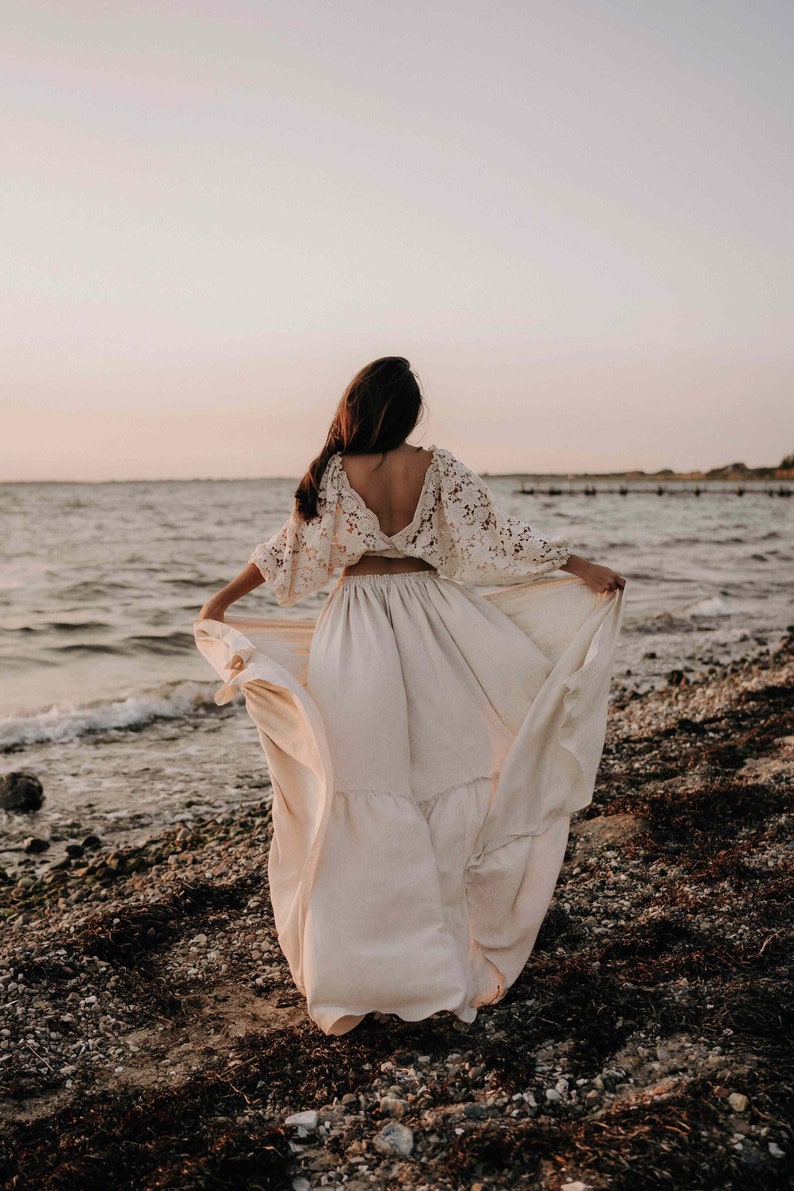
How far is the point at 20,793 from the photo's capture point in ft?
22.1

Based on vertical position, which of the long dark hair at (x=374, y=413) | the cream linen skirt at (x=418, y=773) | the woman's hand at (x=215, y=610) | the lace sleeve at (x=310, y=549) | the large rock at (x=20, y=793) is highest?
the long dark hair at (x=374, y=413)

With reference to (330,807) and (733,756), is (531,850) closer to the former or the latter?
(330,807)

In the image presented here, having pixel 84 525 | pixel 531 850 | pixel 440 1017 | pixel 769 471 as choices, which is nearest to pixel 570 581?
pixel 531 850

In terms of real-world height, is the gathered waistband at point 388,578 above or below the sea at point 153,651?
above

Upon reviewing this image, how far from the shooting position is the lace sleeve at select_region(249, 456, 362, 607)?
12.1 feet

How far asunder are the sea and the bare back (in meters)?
3.61

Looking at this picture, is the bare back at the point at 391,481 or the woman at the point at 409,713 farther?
the bare back at the point at 391,481

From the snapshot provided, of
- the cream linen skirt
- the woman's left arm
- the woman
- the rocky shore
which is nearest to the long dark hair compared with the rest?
the woman

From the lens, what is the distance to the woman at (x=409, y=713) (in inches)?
128

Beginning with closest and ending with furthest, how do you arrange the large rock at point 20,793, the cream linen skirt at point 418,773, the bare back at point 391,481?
the cream linen skirt at point 418,773 < the bare back at point 391,481 < the large rock at point 20,793

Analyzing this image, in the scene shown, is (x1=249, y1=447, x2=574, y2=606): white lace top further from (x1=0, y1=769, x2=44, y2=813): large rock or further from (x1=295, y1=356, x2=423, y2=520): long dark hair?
(x1=0, y1=769, x2=44, y2=813): large rock

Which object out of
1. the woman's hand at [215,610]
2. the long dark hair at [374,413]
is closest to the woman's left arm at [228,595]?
the woman's hand at [215,610]

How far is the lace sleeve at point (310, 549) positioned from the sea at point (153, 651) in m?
3.17

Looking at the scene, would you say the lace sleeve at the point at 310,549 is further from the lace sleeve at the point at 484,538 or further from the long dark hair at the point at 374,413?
the lace sleeve at the point at 484,538
